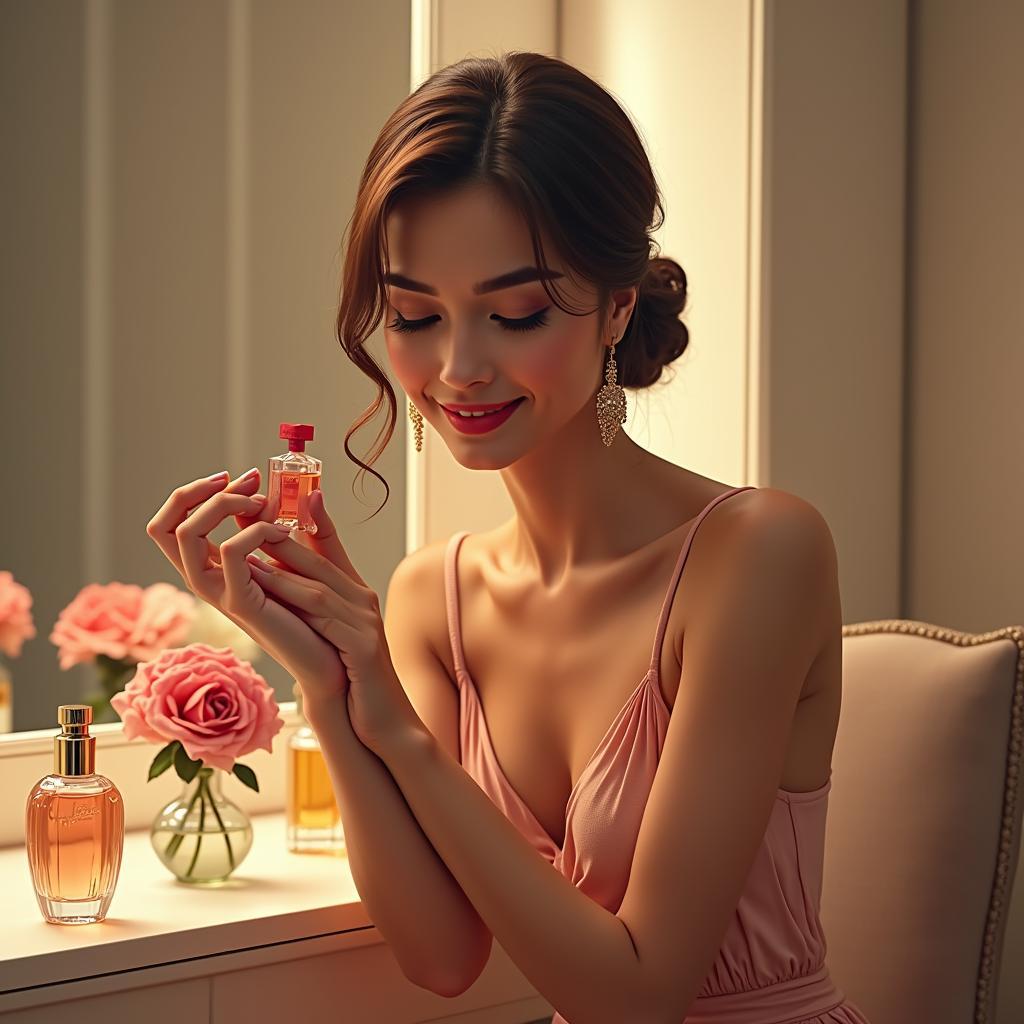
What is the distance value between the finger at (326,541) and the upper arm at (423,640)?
222mm

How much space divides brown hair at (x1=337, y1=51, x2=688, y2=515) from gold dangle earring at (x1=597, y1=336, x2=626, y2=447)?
0.10 m

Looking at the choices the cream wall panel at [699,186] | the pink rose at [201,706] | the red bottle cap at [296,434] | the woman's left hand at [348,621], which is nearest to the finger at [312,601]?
the woman's left hand at [348,621]

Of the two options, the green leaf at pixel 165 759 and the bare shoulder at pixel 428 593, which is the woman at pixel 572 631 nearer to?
→ the bare shoulder at pixel 428 593

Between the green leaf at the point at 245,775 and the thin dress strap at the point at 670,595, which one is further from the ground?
the thin dress strap at the point at 670,595

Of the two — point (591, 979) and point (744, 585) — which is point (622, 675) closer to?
point (744, 585)

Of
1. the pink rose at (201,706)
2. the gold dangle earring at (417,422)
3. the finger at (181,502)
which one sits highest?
the gold dangle earring at (417,422)

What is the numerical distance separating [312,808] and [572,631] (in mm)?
420

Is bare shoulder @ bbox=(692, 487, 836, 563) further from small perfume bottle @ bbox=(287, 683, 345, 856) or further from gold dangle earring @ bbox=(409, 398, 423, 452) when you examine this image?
small perfume bottle @ bbox=(287, 683, 345, 856)

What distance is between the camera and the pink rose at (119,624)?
1.65 m

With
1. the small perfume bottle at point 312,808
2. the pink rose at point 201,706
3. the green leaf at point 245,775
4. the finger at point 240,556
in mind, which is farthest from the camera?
the small perfume bottle at point 312,808

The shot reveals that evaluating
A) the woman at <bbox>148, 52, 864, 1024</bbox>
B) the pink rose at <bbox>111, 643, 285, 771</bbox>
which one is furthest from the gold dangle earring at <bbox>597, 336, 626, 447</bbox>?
the pink rose at <bbox>111, 643, 285, 771</bbox>

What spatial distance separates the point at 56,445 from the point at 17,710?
0.34 meters

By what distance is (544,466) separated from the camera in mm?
1468

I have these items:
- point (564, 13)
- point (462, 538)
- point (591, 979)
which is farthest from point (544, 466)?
point (564, 13)
